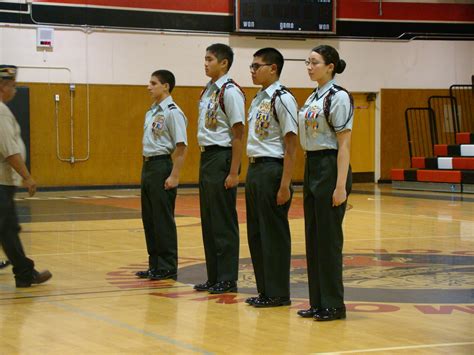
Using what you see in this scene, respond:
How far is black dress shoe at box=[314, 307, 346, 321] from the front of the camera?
6273mm

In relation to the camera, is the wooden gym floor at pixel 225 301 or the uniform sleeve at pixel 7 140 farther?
the uniform sleeve at pixel 7 140

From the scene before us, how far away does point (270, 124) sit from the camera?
6.93m

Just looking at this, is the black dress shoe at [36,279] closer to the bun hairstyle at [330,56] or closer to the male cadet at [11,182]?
the male cadet at [11,182]

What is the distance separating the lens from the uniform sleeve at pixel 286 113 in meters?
6.84

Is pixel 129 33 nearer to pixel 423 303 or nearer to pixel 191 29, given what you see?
pixel 191 29

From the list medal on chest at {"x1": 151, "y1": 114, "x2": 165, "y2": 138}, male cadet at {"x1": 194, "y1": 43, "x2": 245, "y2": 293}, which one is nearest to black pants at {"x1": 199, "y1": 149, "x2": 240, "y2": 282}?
male cadet at {"x1": 194, "y1": 43, "x2": 245, "y2": 293}

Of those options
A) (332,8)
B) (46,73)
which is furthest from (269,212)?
(332,8)

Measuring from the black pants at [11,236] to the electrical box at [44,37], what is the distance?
12281 mm

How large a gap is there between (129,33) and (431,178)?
7.39 metres

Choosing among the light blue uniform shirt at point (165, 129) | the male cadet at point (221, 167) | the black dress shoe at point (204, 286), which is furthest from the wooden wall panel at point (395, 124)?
the black dress shoe at point (204, 286)

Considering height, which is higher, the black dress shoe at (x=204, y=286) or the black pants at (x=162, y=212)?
the black pants at (x=162, y=212)

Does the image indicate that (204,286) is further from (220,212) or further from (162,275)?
(162,275)

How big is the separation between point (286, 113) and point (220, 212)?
1215 mm

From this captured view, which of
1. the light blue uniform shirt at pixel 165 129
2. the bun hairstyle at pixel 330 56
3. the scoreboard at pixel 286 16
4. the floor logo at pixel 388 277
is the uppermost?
the scoreboard at pixel 286 16
